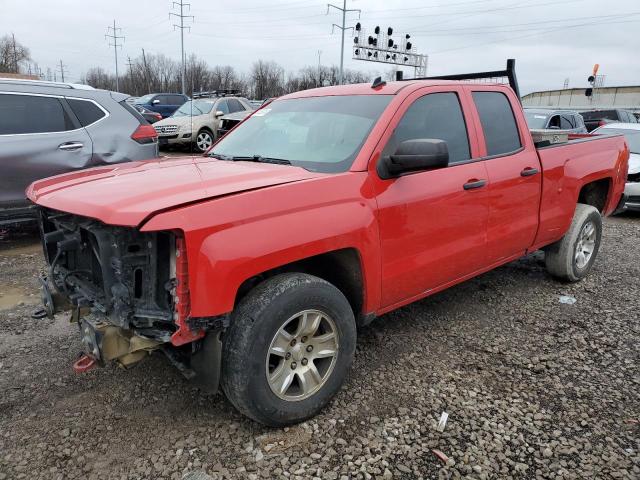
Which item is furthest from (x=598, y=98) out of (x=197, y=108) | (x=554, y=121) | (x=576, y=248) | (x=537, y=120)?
(x=576, y=248)

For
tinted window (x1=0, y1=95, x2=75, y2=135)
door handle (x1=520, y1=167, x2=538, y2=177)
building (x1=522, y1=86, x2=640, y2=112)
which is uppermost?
building (x1=522, y1=86, x2=640, y2=112)

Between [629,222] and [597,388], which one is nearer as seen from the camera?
[597,388]

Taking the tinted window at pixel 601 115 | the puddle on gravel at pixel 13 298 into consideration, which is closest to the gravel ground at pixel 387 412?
the puddle on gravel at pixel 13 298

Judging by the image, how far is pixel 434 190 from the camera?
132 inches

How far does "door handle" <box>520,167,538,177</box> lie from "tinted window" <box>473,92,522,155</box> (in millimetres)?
196

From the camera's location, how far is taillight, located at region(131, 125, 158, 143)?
21.0 feet

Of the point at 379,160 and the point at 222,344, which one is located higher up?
the point at 379,160

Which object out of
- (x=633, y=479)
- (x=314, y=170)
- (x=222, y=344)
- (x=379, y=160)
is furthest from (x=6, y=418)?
(x=633, y=479)

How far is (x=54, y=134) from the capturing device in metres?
5.86

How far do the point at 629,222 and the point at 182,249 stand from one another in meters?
8.77

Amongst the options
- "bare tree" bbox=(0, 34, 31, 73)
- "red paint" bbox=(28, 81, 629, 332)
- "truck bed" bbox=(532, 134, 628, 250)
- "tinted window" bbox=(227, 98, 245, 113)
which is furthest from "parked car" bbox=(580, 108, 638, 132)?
"bare tree" bbox=(0, 34, 31, 73)

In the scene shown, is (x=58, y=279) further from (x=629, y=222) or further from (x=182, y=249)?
(x=629, y=222)

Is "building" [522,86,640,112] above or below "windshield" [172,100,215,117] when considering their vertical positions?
above

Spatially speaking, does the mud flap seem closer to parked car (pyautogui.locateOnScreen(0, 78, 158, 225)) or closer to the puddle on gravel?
the puddle on gravel
